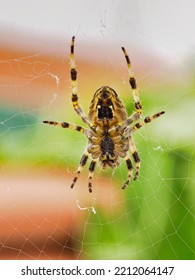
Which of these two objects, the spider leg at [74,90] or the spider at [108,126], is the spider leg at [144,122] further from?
the spider leg at [74,90]

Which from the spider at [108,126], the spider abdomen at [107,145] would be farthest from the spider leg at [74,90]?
the spider abdomen at [107,145]

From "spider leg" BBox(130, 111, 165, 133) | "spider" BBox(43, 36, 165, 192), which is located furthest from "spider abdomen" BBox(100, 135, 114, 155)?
"spider leg" BBox(130, 111, 165, 133)

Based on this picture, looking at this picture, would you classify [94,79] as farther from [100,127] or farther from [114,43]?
[100,127]

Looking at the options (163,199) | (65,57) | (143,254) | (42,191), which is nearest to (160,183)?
(163,199)

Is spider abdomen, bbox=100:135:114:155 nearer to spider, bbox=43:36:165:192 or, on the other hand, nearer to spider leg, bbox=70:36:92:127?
spider, bbox=43:36:165:192

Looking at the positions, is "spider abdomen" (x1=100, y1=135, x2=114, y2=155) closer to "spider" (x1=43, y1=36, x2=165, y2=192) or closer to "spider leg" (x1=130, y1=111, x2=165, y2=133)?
"spider" (x1=43, y1=36, x2=165, y2=192)

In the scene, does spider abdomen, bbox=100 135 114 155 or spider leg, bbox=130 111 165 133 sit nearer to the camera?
spider leg, bbox=130 111 165 133

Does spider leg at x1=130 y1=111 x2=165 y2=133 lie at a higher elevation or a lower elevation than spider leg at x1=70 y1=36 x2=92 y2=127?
lower

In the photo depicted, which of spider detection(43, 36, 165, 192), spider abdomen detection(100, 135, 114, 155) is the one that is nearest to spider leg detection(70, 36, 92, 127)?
spider detection(43, 36, 165, 192)
